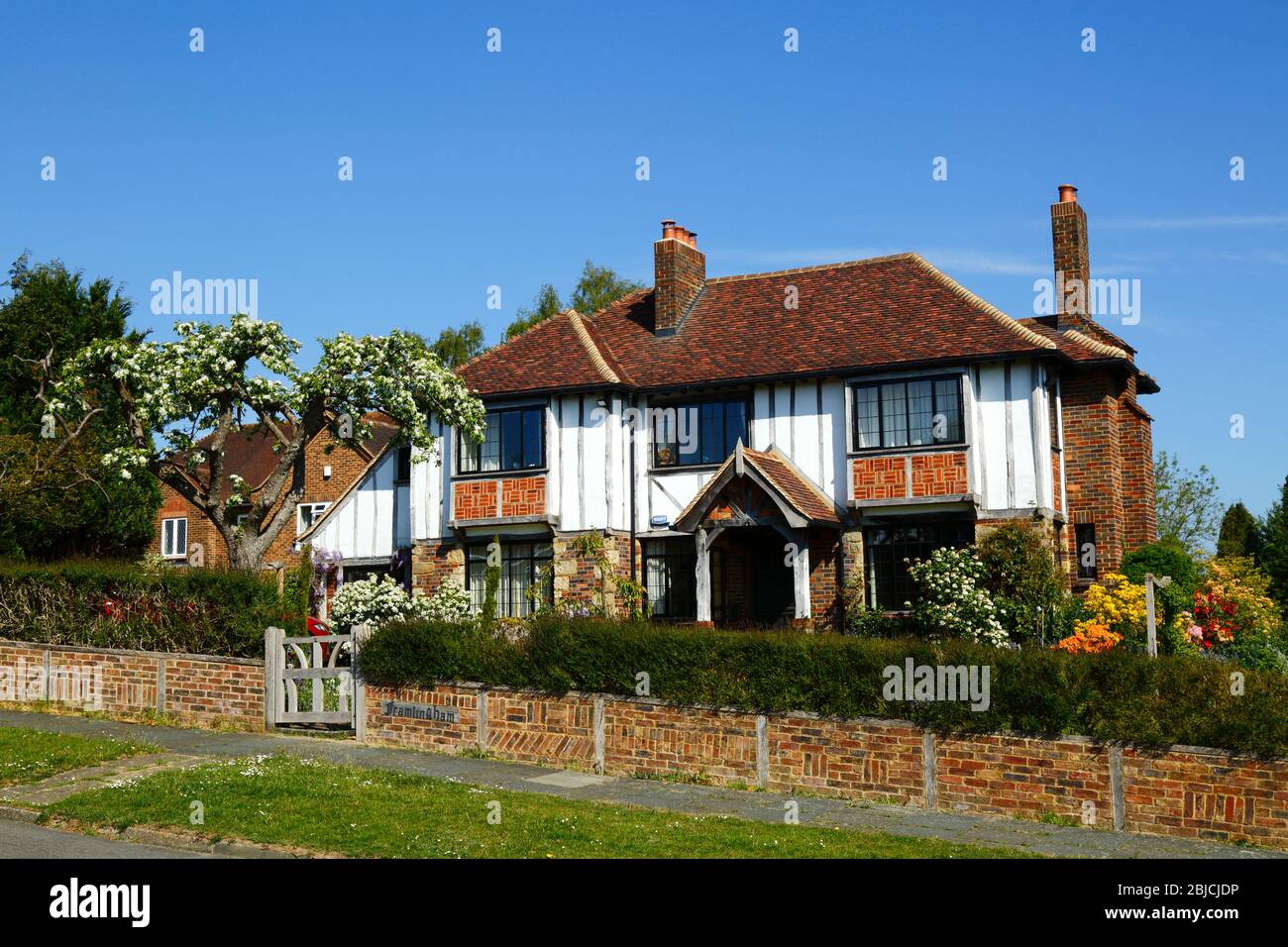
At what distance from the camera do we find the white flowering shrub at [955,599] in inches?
943

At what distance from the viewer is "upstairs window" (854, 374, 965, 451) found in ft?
85.1

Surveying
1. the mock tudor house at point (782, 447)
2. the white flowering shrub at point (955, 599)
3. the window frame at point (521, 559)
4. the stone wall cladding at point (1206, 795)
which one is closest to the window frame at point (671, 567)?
the mock tudor house at point (782, 447)

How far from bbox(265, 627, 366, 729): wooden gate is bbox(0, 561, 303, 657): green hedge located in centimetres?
99

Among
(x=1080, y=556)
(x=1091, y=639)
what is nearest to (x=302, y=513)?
(x=1080, y=556)

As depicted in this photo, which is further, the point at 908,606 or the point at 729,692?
the point at 908,606

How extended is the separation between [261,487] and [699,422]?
1901 centimetres

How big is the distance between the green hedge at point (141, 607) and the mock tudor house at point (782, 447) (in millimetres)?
7413

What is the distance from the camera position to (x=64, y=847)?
1213cm

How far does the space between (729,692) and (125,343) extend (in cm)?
1382

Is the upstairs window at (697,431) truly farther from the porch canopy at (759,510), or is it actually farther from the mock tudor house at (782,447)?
the porch canopy at (759,510)

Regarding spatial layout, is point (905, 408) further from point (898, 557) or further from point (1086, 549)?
point (1086, 549)

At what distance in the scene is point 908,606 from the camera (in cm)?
2559
